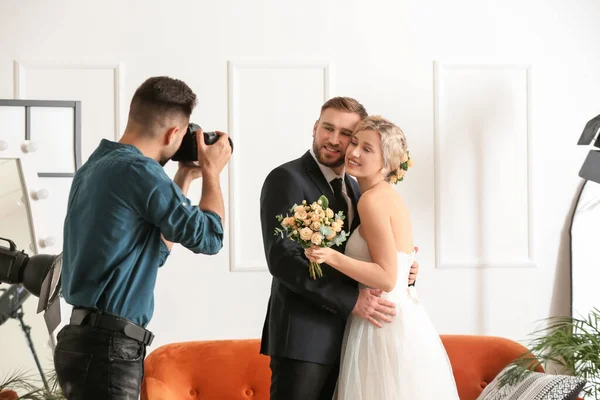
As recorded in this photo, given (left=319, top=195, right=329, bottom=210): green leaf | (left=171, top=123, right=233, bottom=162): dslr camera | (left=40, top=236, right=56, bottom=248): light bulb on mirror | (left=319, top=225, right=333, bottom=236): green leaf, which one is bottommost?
(left=40, top=236, right=56, bottom=248): light bulb on mirror

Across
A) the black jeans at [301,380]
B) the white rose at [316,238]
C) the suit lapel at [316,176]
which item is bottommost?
the black jeans at [301,380]

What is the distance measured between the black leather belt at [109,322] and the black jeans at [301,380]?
0.59 meters

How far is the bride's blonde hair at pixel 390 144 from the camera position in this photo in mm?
2375

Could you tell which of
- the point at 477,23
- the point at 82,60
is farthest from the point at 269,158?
the point at 477,23

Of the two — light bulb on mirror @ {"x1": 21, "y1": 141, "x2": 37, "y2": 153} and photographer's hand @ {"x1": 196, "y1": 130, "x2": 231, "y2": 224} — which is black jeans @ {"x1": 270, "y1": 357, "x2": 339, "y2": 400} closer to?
photographer's hand @ {"x1": 196, "y1": 130, "x2": 231, "y2": 224}

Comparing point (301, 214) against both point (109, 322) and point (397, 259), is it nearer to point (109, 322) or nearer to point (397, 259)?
point (397, 259)

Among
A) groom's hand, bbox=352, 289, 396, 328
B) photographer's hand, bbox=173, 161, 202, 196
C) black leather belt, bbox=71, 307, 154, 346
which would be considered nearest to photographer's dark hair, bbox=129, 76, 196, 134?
photographer's hand, bbox=173, 161, 202, 196

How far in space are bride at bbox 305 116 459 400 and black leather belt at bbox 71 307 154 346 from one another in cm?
60

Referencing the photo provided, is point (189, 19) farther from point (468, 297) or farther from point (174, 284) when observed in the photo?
point (468, 297)

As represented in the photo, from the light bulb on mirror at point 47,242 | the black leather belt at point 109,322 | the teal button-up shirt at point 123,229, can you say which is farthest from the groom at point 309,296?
the light bulb on mirror at point 47,242

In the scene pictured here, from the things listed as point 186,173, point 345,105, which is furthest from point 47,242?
point 345,105

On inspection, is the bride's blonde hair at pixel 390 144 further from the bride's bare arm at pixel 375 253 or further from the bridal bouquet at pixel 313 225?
the bridal bouquet at pixel 313 225

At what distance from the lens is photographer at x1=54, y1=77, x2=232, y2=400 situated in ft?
6.40

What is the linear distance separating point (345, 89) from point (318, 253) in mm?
1769
